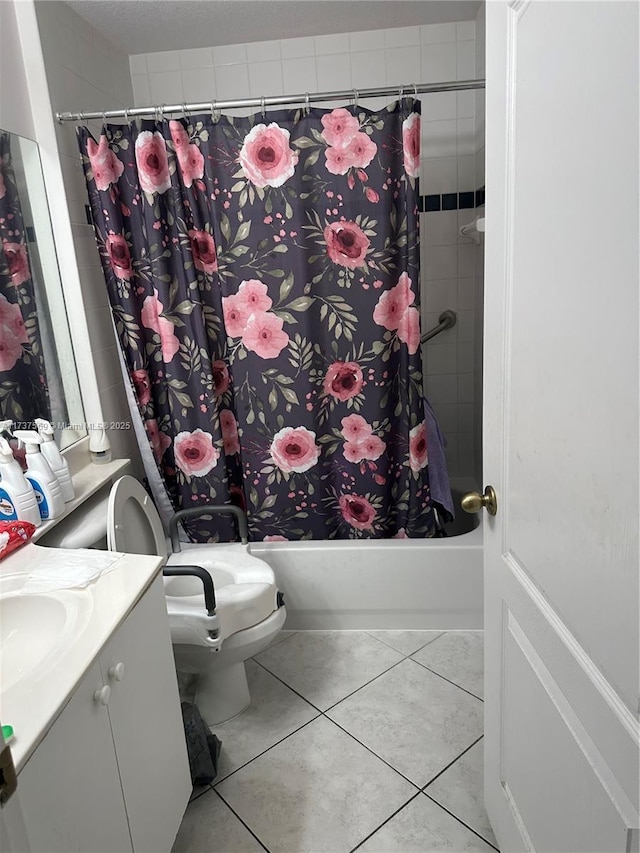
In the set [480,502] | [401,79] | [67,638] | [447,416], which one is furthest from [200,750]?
[401,79]

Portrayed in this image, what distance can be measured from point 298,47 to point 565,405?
2.32m

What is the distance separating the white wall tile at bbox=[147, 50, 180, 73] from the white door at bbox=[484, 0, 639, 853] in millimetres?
1952

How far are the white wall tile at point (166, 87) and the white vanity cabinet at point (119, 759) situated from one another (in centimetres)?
226

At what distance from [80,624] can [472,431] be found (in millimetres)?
2197

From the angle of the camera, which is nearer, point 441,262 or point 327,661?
point 327,661

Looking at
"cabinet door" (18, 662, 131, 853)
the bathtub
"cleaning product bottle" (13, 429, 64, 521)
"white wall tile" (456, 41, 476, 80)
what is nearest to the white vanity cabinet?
"cabinet door" (18, 662, 131, 853)

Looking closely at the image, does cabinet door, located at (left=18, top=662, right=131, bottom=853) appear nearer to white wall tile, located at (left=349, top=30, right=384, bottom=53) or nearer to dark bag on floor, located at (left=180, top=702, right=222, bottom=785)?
dark bag on floor, located at (left=180, top=702, right=222, bottom=785)

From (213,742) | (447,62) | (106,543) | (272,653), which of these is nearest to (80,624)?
(106,543)

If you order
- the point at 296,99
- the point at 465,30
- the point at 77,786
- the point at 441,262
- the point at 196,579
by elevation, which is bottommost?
the point at 196,579

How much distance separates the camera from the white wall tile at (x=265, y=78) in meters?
2.47

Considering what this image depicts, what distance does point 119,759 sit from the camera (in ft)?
3.67

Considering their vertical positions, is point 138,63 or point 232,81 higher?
point 138,63

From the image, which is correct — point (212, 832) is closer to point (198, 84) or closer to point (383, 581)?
point (383, 581)

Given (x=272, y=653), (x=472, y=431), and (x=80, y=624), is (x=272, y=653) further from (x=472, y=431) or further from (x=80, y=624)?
(x=472, y=431)
